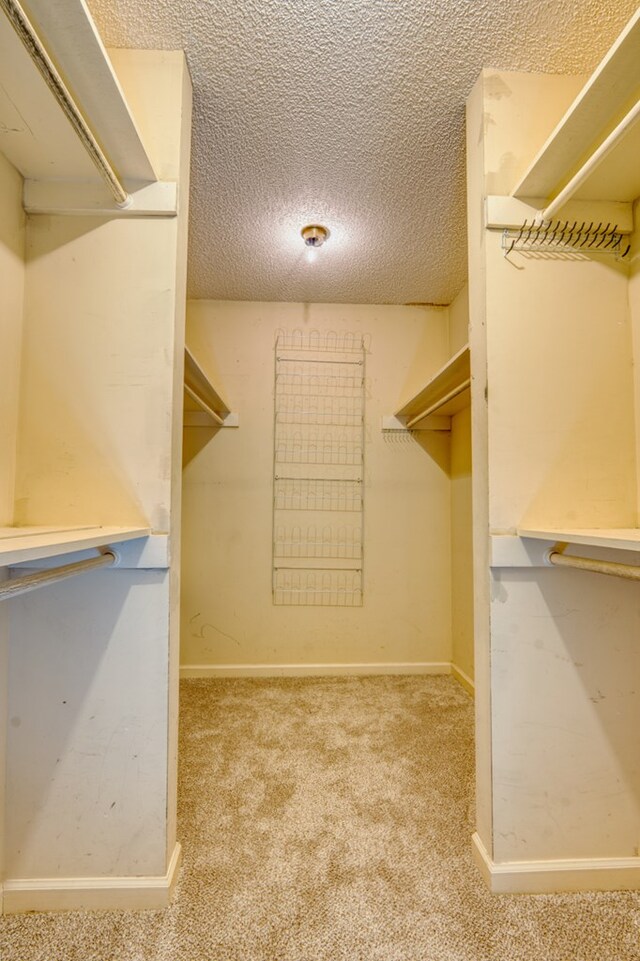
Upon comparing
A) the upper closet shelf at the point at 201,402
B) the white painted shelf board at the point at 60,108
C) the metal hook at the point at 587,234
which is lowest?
the upper closet shelf at the point at 201,402

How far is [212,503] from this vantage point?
2824 millimetres

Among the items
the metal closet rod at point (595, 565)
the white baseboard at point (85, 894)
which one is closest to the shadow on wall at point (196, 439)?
the white baseboard at point (85, 894)

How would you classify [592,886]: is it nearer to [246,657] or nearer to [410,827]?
[410,827]

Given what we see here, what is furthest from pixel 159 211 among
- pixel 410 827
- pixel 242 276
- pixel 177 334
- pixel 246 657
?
pixel 246 657

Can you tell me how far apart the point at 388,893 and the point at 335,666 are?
158 cm

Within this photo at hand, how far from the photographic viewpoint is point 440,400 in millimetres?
2330

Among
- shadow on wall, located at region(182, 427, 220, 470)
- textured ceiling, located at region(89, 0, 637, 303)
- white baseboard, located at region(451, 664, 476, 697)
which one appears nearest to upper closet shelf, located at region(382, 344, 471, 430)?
textured ceiling, located at region(89, 0, 637, 303)

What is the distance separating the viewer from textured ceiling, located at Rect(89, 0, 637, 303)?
119cm

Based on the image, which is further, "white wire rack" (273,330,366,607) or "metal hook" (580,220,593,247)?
"white wire rack" (273,330,366,607)

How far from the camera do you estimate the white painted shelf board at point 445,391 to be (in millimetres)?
1829

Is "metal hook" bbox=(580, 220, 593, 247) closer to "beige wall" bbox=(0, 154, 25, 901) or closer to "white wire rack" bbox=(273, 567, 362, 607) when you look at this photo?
"beige wall" bbox=(0, 154, 25, 901)

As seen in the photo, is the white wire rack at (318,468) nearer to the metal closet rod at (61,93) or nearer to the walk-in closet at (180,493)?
the walk-in closet at (180,493)

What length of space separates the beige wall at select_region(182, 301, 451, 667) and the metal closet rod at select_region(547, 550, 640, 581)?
5.41ft

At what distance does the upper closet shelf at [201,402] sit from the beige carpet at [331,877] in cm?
162
